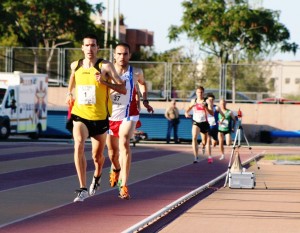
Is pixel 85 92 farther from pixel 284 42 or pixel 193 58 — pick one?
pixel 193 58

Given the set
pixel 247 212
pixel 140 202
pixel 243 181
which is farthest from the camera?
pixel 243 181

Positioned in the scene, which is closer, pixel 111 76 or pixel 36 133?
→ pixel 111 76

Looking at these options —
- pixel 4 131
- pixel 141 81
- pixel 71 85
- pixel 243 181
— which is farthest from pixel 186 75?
pixel 71 85

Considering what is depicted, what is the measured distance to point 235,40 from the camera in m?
63.4

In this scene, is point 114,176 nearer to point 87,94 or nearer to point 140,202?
point 140,202

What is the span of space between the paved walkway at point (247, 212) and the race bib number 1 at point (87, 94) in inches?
75.4

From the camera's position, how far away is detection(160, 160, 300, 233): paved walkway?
12842mm

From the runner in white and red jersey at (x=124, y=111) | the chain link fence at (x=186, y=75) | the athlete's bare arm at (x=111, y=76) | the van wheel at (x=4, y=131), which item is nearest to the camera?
the athlete's bare arm at (x=111, y=76)

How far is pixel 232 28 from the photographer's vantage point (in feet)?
205

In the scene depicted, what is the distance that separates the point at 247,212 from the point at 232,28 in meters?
48.0

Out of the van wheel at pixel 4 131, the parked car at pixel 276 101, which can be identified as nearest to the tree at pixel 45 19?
the parked car at pixel 276 101

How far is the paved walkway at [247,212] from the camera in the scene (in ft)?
42.1

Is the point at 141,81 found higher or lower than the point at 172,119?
higher

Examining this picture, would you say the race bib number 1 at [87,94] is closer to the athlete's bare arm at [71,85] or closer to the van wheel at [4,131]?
the athlete's bare arm at [71,85]
